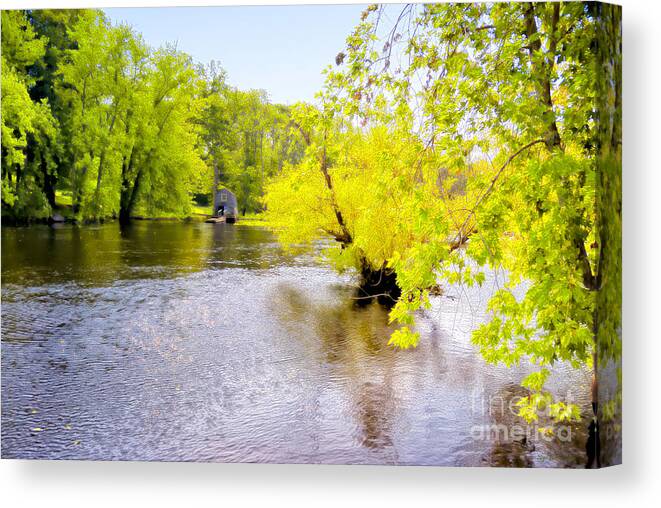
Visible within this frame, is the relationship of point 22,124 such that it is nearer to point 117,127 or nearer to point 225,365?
point 117,127

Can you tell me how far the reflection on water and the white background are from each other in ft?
0.46

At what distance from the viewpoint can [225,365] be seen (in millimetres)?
5395

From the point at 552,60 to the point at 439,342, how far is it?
8.71 ft

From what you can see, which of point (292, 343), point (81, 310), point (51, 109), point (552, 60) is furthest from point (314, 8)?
point (81, 310)

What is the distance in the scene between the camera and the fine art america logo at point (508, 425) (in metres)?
4.16

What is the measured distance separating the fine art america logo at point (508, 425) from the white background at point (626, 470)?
0.74 feet

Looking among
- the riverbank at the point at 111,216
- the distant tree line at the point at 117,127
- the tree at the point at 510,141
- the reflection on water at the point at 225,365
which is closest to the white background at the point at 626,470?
the reflection on water at the point at 225,365

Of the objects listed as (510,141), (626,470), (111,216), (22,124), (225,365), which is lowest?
(626,470)

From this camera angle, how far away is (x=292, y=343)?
5805mm

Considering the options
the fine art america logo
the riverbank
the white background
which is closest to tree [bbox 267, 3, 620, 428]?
the fine art america logo

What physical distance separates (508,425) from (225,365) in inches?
97.6

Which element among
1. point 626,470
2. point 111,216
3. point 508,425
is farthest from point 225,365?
point 626,470

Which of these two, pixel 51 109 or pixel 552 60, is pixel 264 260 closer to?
pixel 51 109

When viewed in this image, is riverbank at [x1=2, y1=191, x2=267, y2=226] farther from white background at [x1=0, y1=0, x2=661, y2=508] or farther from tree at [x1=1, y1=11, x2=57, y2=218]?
white background at [x1=0, y1=0, x2=661, y2=508]
